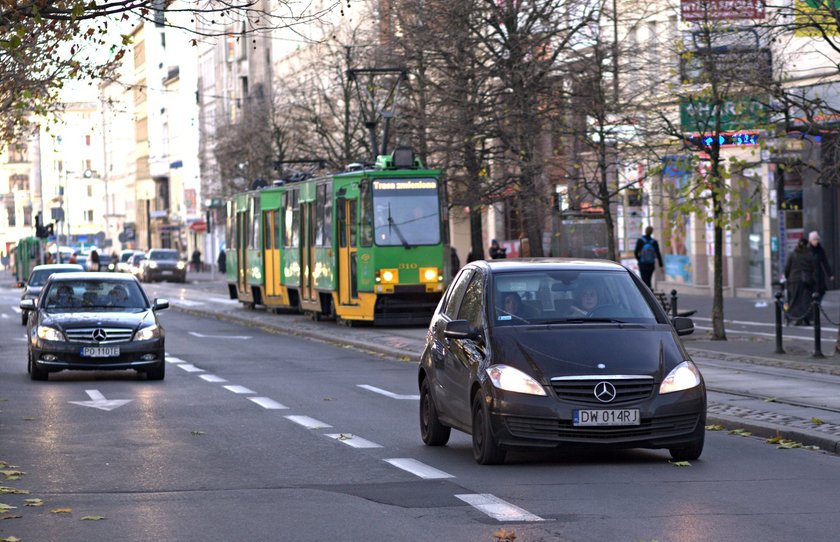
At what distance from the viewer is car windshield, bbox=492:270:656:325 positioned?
13203mm

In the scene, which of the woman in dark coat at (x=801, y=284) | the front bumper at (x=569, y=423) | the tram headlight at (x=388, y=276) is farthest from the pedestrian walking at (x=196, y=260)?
the front bumper at (x=569, y=423)

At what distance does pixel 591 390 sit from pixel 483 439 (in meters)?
0.90

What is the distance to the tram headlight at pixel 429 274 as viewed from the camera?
37.3 meters

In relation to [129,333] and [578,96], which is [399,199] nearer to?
[578,96]

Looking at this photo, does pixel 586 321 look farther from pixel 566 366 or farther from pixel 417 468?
pixel 417 468

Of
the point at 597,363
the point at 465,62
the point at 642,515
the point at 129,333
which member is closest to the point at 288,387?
the point at 129,333

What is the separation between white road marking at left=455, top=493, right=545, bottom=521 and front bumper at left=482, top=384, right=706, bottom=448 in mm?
1312

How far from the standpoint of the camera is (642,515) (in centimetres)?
1009

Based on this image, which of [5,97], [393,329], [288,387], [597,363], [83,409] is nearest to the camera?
[597,363]

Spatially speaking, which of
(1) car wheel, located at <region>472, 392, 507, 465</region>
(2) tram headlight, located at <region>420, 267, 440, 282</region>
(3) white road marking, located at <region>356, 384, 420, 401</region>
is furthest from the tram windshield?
(1) car wheel, located at <region>472, 392, 507, 465</region>

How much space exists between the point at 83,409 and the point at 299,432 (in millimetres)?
3893

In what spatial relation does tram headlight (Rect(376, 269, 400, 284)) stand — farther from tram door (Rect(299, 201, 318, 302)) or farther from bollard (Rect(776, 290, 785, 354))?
bollard (Rect(776, 290, 785, 354))

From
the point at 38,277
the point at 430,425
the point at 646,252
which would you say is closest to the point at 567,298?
the point at 430,425

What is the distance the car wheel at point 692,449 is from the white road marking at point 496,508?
2161 mm
